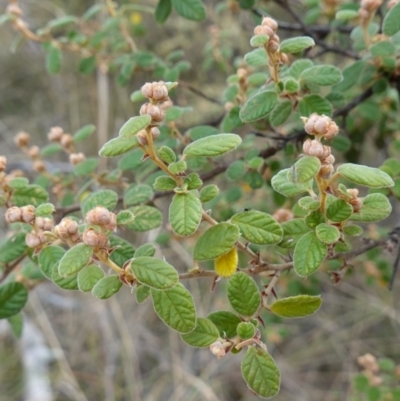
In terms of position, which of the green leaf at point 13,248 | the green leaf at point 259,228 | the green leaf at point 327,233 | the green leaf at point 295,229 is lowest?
the green leaf at point 13,248

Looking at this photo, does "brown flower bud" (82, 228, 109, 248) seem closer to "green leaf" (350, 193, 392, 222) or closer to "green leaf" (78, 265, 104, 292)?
"green leaf" (78, 265, 104, 292)

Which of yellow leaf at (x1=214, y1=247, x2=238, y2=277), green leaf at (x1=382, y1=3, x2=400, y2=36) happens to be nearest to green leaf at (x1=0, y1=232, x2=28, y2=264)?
yellow leaf at (x1=214, y1=247, x2=238, y2=277)

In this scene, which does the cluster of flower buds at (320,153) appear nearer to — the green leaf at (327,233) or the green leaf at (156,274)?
the green leaf at (327,233)

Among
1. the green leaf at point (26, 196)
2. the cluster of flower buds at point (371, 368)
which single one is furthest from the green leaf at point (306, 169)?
the cluster of flower buds at point (371, 368)

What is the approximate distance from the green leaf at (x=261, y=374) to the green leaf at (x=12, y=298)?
451 millimetres

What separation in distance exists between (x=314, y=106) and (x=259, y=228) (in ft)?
0.97

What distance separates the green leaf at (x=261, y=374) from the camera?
60cm

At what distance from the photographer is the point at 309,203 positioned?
64cm

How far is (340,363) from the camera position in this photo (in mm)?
2695

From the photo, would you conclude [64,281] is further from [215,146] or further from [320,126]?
[320,126]

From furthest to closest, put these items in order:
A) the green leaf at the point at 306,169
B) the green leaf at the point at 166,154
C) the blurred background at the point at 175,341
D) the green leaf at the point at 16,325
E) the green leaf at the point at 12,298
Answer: the blurred background at the point at 175,341 → the green leaf at the point at 16,325 → the green leaf at the point at 12,298 → the green leaf at the point at 166,154 → the green leaf at the point at 306,169

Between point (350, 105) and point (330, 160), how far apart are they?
548 millimetres

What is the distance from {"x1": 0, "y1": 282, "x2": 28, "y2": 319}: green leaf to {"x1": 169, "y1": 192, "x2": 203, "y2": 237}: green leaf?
1.34 feet

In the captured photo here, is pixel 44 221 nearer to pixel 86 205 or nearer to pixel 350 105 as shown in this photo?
pixel 86 205
